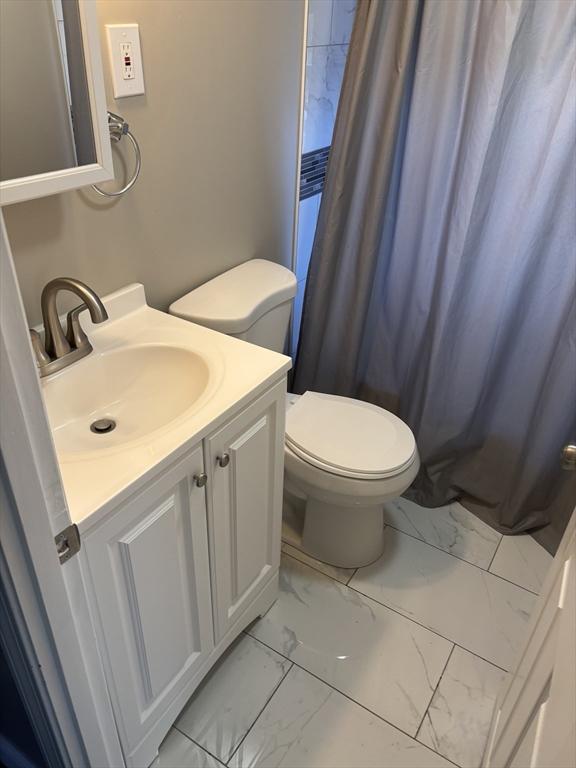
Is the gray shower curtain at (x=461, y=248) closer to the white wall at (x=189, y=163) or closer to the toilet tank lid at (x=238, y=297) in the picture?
the white wall at (x=189, y=163)

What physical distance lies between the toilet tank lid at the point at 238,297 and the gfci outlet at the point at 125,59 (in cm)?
52

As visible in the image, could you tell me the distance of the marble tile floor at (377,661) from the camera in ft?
4.73

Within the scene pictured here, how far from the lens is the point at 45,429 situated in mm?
703

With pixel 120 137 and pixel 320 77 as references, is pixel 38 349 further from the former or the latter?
pixel 320 77

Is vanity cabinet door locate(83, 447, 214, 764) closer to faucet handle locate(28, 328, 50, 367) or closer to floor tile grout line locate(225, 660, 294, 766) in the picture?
floor tile grout line locate(225, 660, 294, 766)

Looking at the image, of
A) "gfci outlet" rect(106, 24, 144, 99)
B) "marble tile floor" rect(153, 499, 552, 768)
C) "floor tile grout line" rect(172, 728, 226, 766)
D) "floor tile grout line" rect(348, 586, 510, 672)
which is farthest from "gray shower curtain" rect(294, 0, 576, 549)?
"floor tile grout line" rect(172, 728, 226, 766)

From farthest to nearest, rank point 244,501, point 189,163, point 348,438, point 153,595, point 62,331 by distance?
1. point 348,438
2. point 189,163
3. point 244,501
4. point 62,331
5. point 153,595

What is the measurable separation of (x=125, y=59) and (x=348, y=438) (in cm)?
110

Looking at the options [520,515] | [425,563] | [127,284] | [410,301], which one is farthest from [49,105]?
[520,515]

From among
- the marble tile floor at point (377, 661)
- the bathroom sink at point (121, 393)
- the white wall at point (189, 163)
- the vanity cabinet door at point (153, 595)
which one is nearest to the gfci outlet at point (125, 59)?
the white wall at point (189, 163)

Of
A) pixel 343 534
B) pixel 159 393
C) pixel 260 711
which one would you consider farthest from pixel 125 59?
pixel 260 711

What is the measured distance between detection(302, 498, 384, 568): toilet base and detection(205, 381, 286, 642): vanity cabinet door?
272 mm

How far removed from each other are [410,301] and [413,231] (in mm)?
227

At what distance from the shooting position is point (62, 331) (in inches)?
49.1
